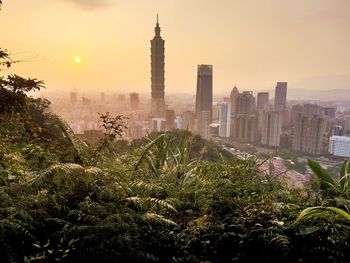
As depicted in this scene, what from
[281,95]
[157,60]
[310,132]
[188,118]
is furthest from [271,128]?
[157,60]

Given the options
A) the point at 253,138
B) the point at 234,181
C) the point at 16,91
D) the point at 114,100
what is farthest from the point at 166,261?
the point at 253,138

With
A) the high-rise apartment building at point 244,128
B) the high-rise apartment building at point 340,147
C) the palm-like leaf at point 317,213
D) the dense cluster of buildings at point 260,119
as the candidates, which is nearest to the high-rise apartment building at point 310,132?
the dense cluster of buildings at point 260,119

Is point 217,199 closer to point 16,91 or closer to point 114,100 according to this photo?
point 16,91

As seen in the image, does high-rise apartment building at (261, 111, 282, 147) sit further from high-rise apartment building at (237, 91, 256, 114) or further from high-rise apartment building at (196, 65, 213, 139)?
high-rise apartment building at (196, 65, 213, 139)

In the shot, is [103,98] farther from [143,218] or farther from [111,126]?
[143,218]

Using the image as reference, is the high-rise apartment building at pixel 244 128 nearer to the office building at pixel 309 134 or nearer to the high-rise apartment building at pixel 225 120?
the high-rise apartment building at pixel 225 120

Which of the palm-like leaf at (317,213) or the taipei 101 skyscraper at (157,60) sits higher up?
the taipei 101 skyscraper at (157,60)

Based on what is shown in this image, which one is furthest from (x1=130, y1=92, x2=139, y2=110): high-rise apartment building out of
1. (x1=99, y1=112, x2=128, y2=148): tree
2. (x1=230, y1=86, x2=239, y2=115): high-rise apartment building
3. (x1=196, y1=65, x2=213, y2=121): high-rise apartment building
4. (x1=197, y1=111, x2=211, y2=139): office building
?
(x1=230, y1=86, x2=239, y2=115): high-rise apartment building
